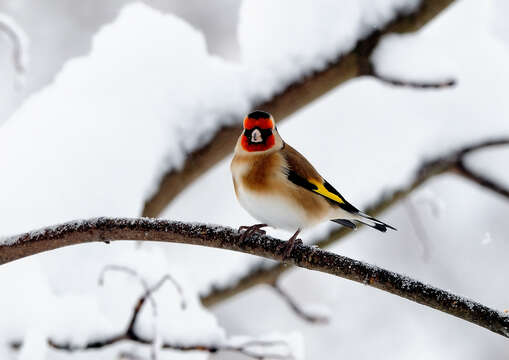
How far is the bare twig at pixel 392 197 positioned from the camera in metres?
2.76

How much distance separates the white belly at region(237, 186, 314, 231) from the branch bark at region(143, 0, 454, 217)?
556 mm

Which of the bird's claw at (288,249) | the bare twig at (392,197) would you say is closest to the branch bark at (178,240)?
the bird's claw at (288,249)

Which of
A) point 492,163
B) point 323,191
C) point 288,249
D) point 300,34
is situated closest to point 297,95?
point 300,34

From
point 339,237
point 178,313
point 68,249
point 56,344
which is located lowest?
point 56,344

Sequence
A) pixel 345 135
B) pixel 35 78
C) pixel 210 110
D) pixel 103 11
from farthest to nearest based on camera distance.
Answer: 1. pixel 103 11
2. pixel 35 78
3. pixel 345 135
4. pixel 210 110

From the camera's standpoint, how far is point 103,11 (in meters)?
7.47

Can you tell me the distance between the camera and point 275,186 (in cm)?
187

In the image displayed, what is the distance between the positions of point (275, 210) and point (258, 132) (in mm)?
229

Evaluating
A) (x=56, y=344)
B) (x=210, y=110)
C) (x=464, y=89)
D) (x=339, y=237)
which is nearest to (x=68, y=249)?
(x=56, y=344)

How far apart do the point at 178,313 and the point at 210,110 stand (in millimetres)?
760

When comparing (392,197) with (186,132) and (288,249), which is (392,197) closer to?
(186,132)

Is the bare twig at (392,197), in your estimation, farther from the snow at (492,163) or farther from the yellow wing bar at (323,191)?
the yellow wing bar at (323,191)

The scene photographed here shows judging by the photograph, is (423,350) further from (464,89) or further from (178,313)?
(178,313)

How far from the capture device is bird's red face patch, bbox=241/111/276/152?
1.80 m
